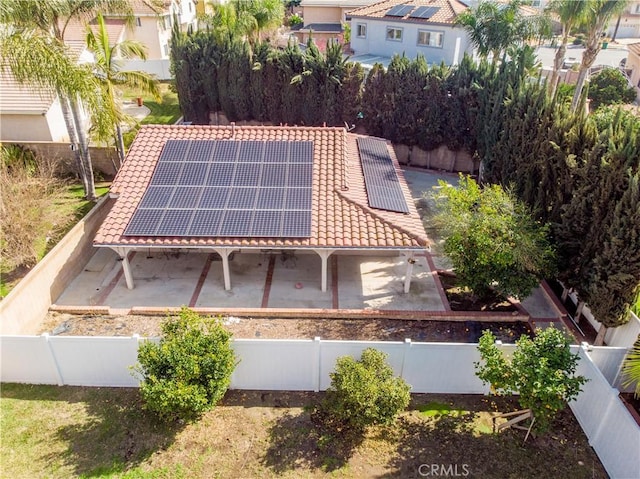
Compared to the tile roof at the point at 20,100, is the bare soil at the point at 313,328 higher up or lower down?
lower down

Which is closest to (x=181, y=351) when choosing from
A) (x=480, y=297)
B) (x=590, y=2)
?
(x=480, y=297)

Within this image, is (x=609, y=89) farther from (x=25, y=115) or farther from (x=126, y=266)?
(x=25, y=115)

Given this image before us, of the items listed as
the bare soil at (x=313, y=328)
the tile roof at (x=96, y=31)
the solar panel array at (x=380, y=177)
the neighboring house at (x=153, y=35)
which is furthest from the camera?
the neighboring house at (x=153, y=35)

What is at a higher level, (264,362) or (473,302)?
(264,362)

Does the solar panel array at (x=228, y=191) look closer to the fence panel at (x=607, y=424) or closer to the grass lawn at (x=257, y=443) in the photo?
the grass lawn at (x=257, y=443)

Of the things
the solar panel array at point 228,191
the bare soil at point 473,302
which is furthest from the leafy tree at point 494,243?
the solar panel array at point 228,191

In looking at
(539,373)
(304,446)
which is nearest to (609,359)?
(539,373)
